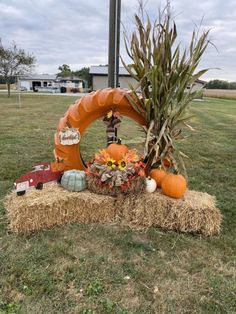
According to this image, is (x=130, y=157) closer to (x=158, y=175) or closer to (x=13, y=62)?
(x=158, y=175)

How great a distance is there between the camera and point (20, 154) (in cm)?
523

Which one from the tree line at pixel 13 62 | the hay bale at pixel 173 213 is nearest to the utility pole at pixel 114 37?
the hay bale at pixel 173 213

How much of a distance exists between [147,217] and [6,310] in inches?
57.7

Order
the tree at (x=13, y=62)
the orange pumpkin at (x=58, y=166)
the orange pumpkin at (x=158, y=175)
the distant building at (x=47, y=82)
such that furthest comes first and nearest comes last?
the distant building at (x=47, y=82) < the tree at (x=13, y=62) < the orange pumpkin at (x=58, y=166) < the orange pumpkin at (x=158, y=175)

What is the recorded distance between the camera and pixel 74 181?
288 cm

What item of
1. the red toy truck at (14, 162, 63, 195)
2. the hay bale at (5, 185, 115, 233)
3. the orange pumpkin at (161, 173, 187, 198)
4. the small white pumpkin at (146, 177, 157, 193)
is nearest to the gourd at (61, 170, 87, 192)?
the hay bale at (5, 185, 115, 233)

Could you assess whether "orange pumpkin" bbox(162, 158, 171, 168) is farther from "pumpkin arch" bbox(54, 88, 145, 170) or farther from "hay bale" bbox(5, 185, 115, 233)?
"hay bale" bbox(5, 185, 115, 233)

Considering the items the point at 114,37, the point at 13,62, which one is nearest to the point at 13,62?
the point at 13,62

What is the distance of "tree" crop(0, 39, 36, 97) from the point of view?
23172 mm

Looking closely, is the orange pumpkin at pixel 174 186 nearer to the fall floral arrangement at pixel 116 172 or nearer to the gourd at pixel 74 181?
the fall floral arrangement at pixel 116 172

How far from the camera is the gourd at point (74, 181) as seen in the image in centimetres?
287

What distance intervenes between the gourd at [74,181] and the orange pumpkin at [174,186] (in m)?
0.83

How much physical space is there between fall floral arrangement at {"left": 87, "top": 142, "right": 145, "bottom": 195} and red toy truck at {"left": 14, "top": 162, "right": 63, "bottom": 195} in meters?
0.41

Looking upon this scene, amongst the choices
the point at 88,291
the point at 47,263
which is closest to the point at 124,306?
the point at 88,291
